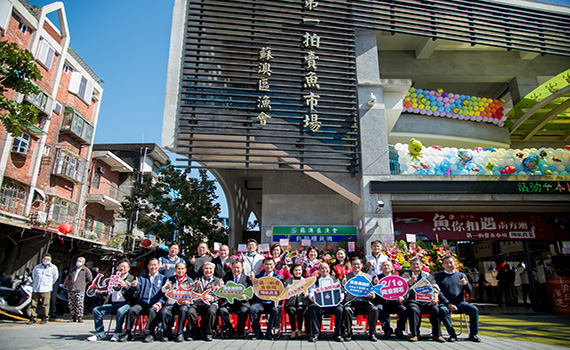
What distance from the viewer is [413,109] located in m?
14.0

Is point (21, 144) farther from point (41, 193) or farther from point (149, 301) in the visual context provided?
point (149, 301)

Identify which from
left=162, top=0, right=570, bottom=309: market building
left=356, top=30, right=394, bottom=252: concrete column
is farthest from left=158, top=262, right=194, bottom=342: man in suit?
left=356, top=30, right=394, bottom=252: concrete column

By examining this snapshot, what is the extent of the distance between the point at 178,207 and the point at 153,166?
54.8ft

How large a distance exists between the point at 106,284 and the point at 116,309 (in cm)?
70

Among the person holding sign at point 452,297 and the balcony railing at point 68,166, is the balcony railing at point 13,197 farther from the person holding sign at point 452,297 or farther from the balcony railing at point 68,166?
the person holding sign at point 452,297

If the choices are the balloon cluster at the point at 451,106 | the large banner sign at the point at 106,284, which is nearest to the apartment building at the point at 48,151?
the large banner sign at the point at 106,284

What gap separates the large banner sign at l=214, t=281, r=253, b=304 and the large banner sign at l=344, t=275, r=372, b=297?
1.52m

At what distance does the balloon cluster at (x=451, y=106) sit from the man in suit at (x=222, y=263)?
9964 mm

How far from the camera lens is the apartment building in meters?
14.9

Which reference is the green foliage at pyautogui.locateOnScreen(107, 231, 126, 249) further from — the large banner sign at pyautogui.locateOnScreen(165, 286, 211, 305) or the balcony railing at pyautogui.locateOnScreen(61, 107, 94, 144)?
the large banner sign at pyautogui.locateOnScreen(165, 286, 211, 305)

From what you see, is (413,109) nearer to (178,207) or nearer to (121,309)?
(178,207)

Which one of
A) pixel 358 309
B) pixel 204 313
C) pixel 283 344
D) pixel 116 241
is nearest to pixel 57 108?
pixel 116 241

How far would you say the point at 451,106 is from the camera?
48.0 feet

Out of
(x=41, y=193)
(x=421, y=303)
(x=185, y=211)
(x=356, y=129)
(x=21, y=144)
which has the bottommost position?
(x=421, y=303)
